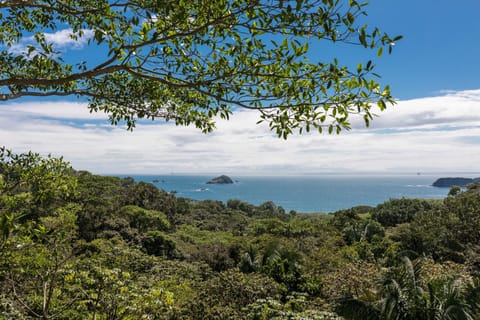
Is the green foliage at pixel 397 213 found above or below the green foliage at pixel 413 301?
below

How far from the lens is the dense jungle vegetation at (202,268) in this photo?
3.27m

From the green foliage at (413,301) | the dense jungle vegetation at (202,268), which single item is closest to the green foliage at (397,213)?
the dense jungle vegetation at (202,268)

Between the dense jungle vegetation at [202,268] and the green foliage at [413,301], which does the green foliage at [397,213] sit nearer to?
the dense jungle vegetation at [202,268]

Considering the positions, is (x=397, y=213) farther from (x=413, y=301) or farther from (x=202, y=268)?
(x=413, y=301)

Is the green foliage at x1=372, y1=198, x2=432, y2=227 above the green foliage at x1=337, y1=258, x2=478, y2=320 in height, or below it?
below

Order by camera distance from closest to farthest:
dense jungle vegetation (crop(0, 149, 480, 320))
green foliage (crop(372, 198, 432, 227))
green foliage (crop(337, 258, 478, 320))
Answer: dense jungle vegetation (crop(0, 149, 480, 320)), green foliage (crop(337, 258, 478, 320)), green foliage (crop(372, 198, 432, 227))

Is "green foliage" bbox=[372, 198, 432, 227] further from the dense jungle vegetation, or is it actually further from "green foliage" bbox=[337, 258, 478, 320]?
"green foliage" bbox=[337, 258, 478, 320]

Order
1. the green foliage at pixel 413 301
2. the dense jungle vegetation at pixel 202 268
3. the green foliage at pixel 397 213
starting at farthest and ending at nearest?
the green foliage at pixel 397 213, the green foliage at pixel 413 301, the dense jungle vegetation at pixel 202 268

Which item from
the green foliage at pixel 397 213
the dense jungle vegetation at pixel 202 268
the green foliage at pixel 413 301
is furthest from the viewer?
the green foliage at pixel 397 213

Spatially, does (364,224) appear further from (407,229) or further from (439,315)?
(439,315)

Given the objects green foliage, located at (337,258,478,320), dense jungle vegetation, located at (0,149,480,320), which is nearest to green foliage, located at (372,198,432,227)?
dense jungle vegetation, located at (0,149,480,320)

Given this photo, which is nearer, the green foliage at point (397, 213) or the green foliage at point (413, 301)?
the green foliage at point (413, 301)

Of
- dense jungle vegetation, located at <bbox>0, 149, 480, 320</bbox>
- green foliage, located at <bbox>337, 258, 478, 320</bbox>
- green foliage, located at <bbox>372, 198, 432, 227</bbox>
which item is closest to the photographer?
dense jungle vegetation, located at <bbox>0, 149, 480, 320</bbox>

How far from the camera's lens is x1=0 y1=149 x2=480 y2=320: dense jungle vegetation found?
3268mm
